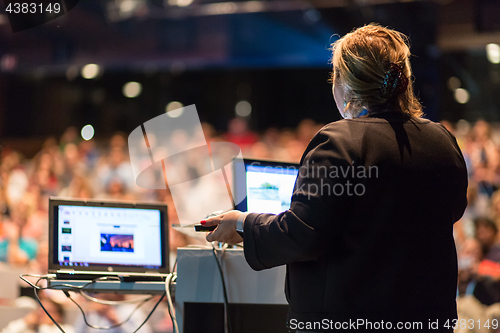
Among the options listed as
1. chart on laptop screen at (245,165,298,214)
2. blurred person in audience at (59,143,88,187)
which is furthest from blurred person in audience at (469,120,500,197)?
blurred person in audience at (59,143,88,187)

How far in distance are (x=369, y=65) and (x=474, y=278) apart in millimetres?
2677

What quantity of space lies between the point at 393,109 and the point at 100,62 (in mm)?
6369

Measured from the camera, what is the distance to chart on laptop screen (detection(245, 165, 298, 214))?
164 cm

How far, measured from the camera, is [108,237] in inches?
66.7

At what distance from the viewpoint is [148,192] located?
5207 mm

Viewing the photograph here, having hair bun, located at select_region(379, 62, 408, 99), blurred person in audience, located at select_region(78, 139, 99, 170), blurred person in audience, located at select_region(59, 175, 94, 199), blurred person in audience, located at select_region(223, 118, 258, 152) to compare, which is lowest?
blurred person in audience, located at select_region(59, 175, 94, 199)

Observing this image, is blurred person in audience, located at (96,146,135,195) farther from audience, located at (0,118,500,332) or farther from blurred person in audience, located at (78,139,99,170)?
blurred person in audience, located at (78,139,99,170)

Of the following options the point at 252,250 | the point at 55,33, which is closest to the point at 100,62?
the point at 55,33

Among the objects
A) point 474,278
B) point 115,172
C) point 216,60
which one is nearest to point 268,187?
point 474,278

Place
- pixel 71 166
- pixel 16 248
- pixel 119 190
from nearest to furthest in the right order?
pixel 16 248, pixel 119 190, pixel 71 166

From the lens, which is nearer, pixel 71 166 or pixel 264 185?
pixel 264 185

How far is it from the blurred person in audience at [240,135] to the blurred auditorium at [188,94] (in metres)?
0.03

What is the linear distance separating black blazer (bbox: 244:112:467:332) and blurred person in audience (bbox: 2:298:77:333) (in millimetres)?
2114

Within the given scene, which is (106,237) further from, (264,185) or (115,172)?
(115,172)
